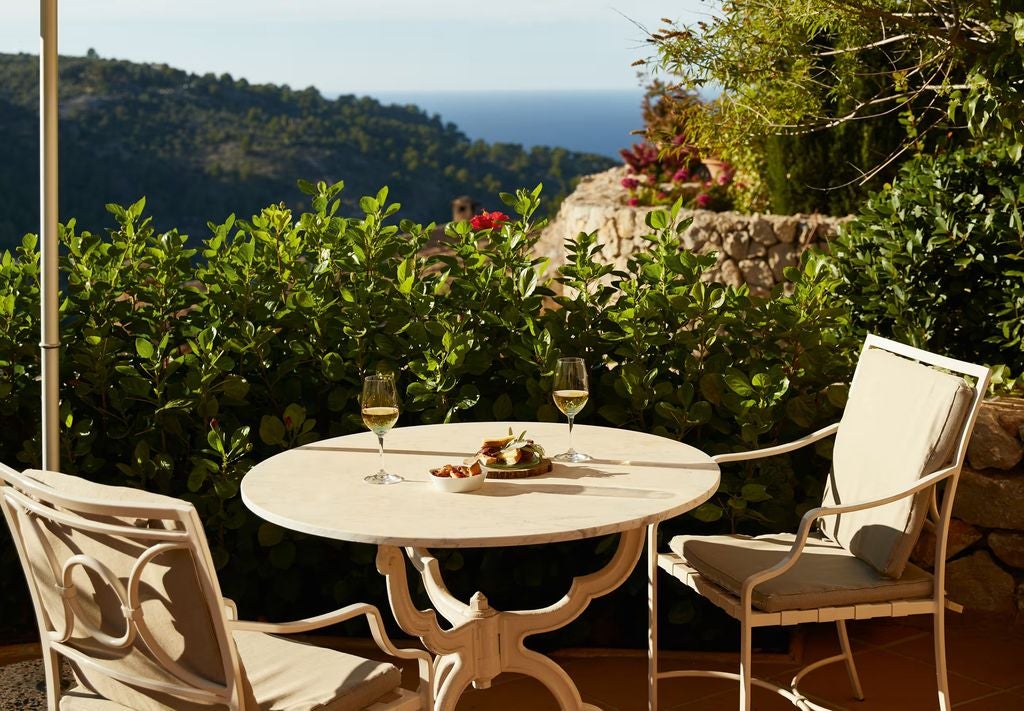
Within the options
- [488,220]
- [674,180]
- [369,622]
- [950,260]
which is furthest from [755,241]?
[369,622]

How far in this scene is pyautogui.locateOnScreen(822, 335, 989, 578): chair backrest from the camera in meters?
2.44

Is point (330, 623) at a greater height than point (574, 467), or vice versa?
point (574, 467)

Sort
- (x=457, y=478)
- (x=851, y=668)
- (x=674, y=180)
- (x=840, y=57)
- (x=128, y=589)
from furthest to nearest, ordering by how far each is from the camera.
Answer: (x=674, y=180), (x=840, y=57), (x=851, y=668), (x=457, y=478), (x=128, y=589)

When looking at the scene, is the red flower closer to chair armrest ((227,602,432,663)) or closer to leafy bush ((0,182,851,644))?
leafy bush ((0,182,851,644))

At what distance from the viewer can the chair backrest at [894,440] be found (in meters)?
2.44

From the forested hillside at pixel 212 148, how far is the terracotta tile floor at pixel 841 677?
1971cm

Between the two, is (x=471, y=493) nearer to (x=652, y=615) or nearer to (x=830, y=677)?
(x=652, y=615)

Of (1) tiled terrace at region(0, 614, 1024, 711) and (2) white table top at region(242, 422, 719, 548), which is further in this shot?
(1) tiled terrace at region(0, 614, 1024, 711)

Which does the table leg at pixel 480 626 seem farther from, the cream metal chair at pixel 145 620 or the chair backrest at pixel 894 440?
the chair backrest at pixel 894 440

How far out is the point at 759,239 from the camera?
25.9ft

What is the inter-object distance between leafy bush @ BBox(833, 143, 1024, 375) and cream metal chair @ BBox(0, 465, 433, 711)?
266 centimetres

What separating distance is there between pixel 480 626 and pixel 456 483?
1.18 feet

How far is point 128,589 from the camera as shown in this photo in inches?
67.0

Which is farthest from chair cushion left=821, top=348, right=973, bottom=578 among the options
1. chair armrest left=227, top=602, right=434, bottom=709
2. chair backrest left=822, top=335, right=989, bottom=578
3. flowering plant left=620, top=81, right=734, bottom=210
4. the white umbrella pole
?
flowering plant left=620, top=81, right=734, bottom=210
